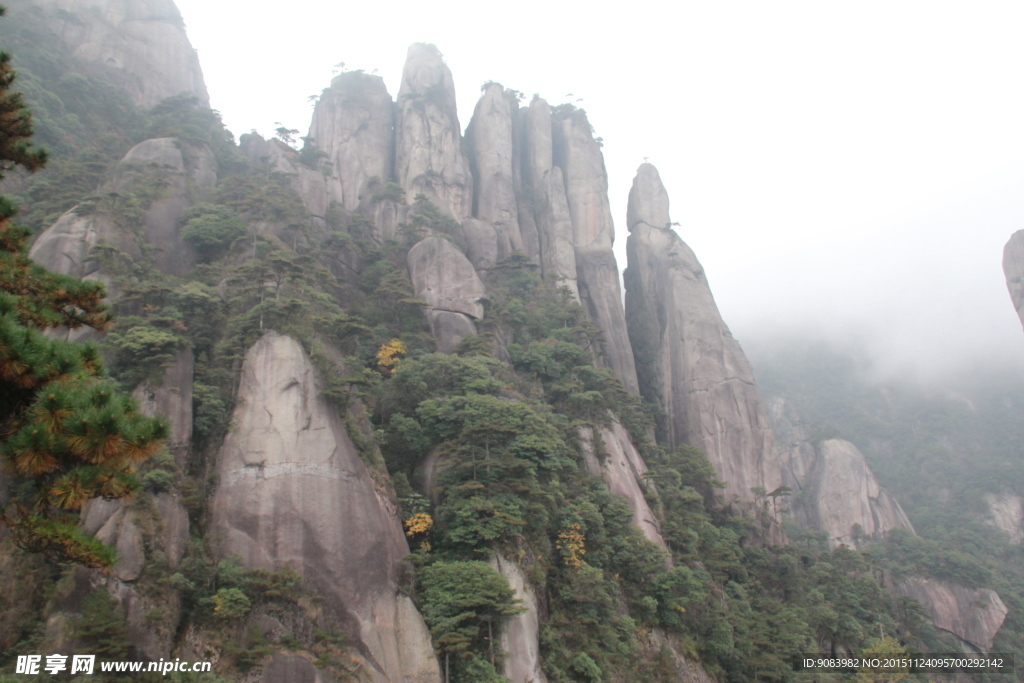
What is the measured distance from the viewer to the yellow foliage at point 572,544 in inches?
719

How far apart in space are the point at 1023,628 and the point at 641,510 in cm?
2668

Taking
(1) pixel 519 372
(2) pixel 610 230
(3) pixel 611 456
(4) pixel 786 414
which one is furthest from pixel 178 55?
(4) pixel 786 414

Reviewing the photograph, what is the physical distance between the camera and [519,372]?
26594mm

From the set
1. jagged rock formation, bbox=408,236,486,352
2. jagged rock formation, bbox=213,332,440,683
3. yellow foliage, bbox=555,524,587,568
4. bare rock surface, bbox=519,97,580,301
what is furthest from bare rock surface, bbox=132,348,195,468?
bare rock surface, bbox=519,97,580,301

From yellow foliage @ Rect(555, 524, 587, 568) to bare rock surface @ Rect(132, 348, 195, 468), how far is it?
33.6 feet

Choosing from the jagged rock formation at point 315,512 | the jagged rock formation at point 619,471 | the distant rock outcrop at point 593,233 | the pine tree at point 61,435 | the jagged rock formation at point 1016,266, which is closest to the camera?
the pine tree at point 61,435

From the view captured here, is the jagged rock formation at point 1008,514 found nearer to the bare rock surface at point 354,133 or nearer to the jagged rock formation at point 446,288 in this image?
the jagged rock formation at point 446,288

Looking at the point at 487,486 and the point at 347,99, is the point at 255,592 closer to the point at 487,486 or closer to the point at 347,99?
the point at 487,486

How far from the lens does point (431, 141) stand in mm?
38375

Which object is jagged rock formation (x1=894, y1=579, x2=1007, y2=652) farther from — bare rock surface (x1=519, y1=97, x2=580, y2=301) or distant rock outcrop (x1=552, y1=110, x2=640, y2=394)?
bare rock surface (x1=519, y1=97, x2=580, y2=301)

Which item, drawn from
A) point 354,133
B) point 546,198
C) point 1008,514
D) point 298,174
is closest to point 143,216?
point 298,174

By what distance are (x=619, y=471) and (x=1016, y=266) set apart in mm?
26415

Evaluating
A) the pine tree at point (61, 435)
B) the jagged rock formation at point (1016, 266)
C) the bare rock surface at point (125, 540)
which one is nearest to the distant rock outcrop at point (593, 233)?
the jagged rock formation at point (1016, 266)

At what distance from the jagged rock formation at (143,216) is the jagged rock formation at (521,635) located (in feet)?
38.3
